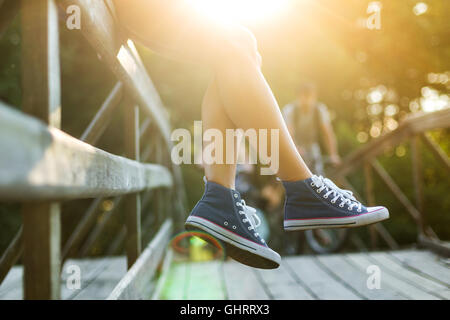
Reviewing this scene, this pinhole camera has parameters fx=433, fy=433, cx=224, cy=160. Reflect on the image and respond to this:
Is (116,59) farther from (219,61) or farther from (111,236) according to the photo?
(111,236)

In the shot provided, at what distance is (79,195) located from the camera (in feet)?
2.50

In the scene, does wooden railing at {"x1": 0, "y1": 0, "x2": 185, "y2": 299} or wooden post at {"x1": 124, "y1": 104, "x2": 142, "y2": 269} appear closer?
wooden railing at {"x1": 0, "y1": 0, "x2": 185, "y2": 299}

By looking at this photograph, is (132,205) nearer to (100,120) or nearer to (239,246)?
(100,120)

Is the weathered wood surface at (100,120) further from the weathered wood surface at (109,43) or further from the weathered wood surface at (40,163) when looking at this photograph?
the weathered wood surface at (40,163)

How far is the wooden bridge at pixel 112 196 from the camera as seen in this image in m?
0.62

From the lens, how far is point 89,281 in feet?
7.89

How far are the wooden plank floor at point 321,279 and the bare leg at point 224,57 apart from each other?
97 centimetres

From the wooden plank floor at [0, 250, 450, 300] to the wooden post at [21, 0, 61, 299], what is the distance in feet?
4.31

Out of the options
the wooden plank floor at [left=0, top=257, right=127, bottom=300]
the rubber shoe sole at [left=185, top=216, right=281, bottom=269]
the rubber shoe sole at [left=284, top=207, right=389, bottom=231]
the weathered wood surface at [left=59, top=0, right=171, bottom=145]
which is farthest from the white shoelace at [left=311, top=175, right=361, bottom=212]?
the wooden plank floor at [left=0, top=257, right=127, bottom=300]

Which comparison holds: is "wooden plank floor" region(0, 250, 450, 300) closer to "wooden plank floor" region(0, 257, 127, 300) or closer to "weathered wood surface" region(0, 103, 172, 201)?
"wooden plank floor" region(0, 257, 127, 300)

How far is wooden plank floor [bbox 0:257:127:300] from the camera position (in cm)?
201

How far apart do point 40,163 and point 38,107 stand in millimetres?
151

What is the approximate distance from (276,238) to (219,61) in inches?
180
